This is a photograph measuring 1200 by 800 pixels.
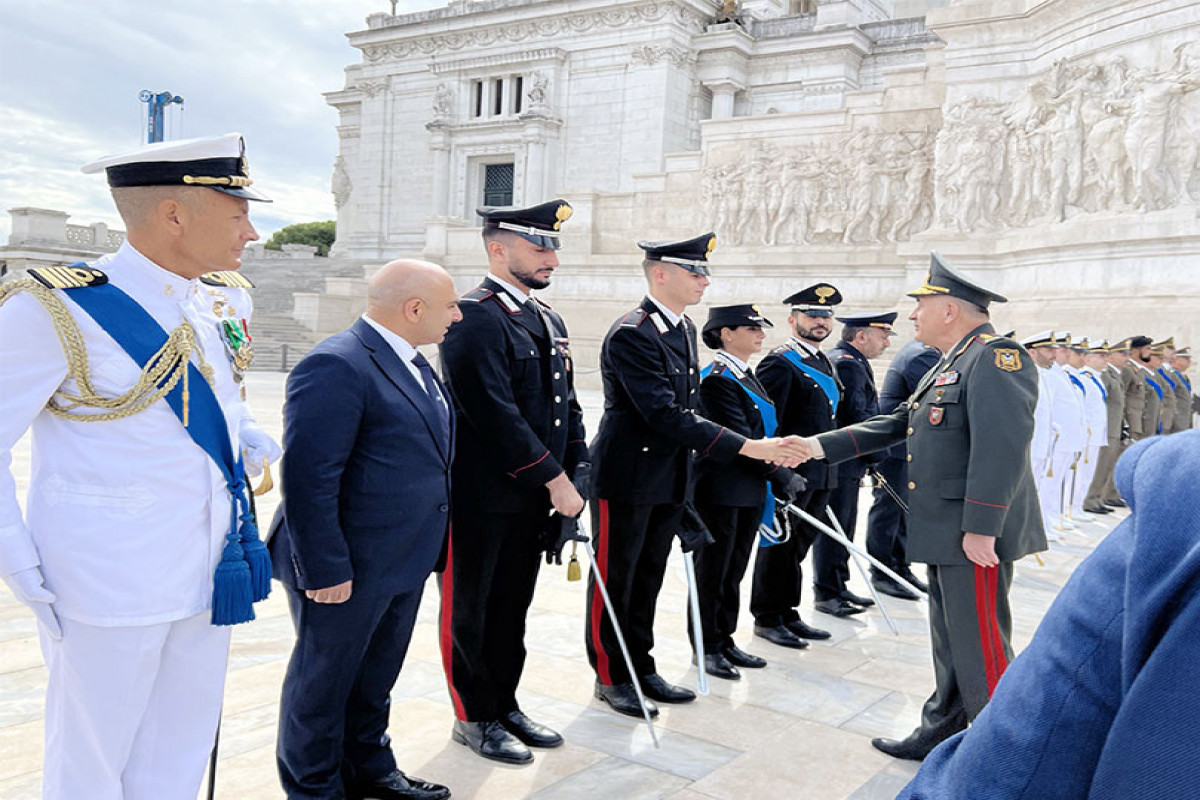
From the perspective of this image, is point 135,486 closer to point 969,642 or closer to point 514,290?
point 514,290

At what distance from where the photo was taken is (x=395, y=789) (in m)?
3.26

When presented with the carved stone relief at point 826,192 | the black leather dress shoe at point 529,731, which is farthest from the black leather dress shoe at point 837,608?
the carved stone relief at point 826,192

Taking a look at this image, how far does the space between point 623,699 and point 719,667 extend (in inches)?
28.8

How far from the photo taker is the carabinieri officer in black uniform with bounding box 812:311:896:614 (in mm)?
6227

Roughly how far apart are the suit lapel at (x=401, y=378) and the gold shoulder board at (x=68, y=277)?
0.93 metres

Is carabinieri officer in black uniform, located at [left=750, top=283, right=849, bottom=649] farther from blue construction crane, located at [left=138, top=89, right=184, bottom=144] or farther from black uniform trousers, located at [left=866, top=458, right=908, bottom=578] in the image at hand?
blue construction crane, located at [left=138, top=89, right=184, bottom=144]

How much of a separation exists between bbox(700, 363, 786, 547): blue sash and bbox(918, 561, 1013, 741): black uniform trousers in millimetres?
1346

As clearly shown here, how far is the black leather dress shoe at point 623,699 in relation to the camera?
420 cm

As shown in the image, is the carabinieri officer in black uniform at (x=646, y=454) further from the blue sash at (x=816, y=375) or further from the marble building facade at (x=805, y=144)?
the marble building facade at (x=805, y=144)

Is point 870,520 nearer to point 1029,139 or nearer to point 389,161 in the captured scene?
point 1029,139

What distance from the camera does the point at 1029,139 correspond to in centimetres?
1742

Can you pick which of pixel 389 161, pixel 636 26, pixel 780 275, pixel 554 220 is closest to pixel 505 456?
pixel 554 220

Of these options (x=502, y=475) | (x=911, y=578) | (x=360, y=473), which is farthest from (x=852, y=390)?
(x=360, y=473)

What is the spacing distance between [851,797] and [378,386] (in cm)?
230
